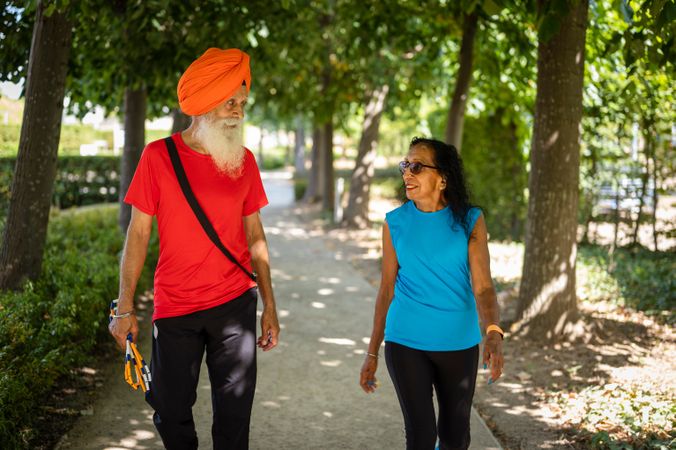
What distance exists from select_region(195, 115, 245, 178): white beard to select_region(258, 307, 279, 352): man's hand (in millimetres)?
733

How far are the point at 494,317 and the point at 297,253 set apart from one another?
34.3 ft

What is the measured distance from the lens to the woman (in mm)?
3381

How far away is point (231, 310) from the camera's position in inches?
136

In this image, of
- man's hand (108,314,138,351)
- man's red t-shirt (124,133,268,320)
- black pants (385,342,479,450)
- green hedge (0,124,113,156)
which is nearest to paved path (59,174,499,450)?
black pants (385,342,479,450)

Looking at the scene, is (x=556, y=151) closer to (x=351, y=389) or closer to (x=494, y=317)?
(x=351, y=389)

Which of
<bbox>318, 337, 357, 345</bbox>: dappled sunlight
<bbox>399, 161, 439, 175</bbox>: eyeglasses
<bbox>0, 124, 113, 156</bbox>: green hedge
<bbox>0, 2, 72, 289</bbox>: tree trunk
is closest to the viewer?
<bbox>399, 161, 439, 175</bbox>: eyeglasses

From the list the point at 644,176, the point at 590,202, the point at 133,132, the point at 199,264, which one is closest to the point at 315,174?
the point at 590,202

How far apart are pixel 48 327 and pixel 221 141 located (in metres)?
2.49

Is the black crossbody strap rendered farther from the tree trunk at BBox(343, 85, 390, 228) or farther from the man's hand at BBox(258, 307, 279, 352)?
the tree trunk at BBox(343, 85, 390, 228)

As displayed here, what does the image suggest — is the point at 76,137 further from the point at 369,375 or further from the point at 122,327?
the point at 369,375

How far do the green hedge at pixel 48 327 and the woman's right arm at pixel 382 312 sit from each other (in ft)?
6.06

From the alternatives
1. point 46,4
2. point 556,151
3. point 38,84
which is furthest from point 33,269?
point 556,151

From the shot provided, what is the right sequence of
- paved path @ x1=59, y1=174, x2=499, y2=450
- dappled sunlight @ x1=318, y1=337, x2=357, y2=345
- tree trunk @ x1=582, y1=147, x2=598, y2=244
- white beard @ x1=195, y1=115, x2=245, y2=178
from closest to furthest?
white beard @ x1=195, y1=115, x2=245, y2=178 → paved path @ x1=59, y1=174, x2=499, y2=450 → dappled sunlight @ x1=318, y1=337, x2=357, y2=345 → tree trunk @ x1=582, y1=147, x2=598, y2=244

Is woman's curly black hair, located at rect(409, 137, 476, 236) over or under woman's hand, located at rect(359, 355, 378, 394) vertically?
over
